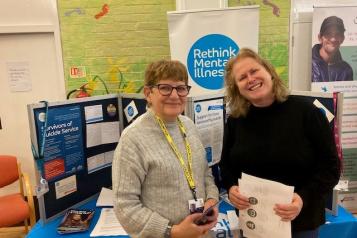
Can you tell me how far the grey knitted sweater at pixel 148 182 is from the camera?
1138 mm

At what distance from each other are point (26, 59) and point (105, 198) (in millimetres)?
1901

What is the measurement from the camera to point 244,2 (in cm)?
306

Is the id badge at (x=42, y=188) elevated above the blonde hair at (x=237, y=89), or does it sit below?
below

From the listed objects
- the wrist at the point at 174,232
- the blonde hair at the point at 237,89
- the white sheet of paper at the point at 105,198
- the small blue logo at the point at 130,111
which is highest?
the blonde hair at the point at 237,89

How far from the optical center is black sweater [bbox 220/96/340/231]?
4.14 feet

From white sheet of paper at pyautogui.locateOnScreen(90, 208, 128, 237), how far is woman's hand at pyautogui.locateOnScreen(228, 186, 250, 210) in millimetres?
636

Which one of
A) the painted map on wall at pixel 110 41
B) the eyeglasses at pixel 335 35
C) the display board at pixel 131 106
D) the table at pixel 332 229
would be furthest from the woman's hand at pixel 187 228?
the eyeglasses at pixel 335 35

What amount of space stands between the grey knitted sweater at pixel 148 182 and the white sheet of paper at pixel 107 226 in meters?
0.49

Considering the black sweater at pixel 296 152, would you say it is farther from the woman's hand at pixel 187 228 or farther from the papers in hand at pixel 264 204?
the woman's hand at pixel 187 228

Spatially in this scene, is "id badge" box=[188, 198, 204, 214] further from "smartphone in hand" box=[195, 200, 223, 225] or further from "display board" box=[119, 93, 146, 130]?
"display board" box=[119, 93, 146, 130]

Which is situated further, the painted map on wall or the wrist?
the painted map on wall

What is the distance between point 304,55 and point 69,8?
8.02 feet

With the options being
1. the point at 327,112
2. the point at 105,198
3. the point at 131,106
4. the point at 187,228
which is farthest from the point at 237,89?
the point at 105,198

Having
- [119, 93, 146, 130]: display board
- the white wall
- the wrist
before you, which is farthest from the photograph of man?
the white wall
